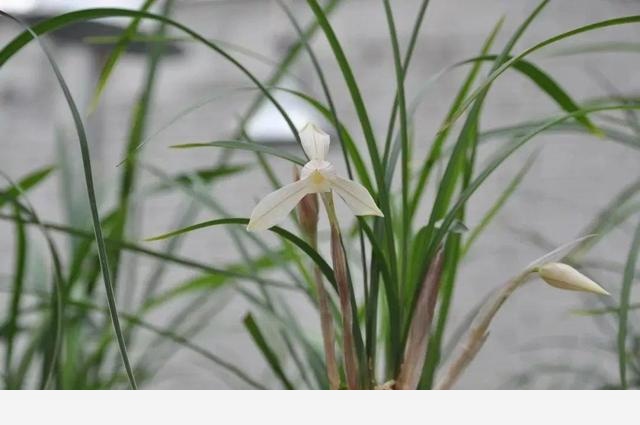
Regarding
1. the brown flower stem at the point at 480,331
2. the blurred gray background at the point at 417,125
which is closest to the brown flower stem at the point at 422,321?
the brown flower stem at the point at 480,331

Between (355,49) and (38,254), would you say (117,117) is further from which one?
(38,254)

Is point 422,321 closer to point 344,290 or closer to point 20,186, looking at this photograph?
point 344,290

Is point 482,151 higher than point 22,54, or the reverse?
point 22,54

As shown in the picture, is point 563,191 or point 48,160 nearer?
point 563,191

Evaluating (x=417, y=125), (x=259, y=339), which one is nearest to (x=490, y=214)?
(x=259, y=339)

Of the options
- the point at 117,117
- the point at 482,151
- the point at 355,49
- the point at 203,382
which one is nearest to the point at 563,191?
the point at 482,151

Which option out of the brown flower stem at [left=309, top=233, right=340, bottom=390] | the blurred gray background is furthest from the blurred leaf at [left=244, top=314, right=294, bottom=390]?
the blurred gray background
